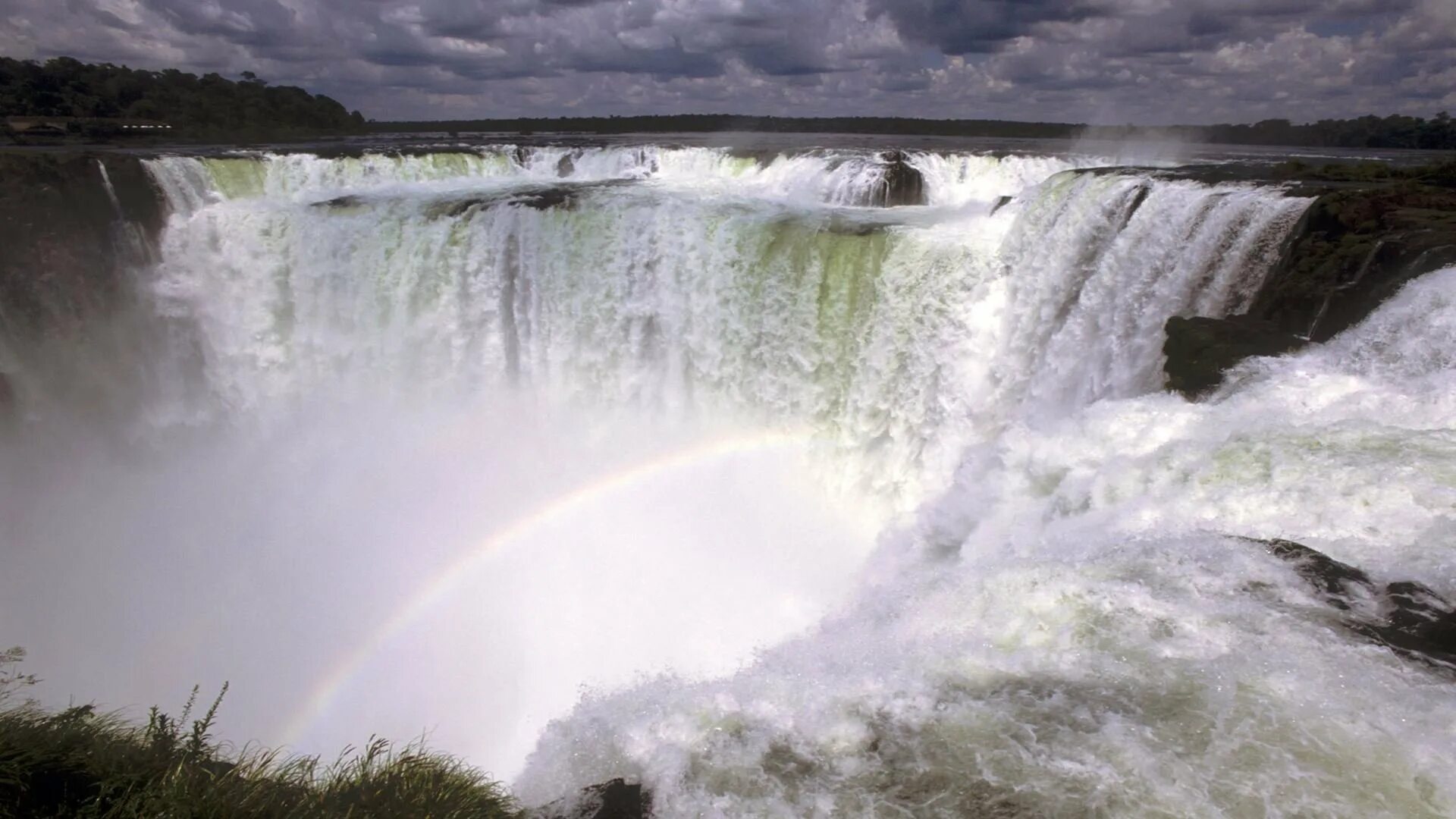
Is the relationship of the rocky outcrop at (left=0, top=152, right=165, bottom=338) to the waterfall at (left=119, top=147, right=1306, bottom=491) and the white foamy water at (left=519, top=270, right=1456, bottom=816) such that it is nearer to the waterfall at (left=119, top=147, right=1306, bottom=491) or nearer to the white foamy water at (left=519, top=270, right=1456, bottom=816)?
the waterfall at (left=119, top=147, right=1306, bottom=491)

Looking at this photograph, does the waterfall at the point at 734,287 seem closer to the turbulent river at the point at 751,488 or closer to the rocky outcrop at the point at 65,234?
the turbulent river at the point at 751,488

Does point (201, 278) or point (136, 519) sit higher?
point (201, 278)

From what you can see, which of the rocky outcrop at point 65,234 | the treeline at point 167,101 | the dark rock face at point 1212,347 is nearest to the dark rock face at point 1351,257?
the dark rock face at point 1212,347

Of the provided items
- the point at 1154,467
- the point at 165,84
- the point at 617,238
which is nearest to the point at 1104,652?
the point at 1154,467

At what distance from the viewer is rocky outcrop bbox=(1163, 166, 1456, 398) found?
235 inches

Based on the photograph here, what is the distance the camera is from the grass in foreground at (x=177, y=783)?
3.04 m

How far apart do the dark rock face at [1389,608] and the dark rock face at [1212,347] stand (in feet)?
7.61

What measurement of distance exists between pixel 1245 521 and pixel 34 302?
16612 millimetres

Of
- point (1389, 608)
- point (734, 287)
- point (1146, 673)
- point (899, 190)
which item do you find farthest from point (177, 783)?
point (899, 190)

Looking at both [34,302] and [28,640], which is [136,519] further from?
[34,302]

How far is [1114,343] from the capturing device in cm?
763

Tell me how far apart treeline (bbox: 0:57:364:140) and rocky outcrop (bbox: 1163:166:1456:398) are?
2986 cm

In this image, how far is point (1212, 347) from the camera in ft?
20.2

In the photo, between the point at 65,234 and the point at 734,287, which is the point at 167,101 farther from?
the point at 734,287
